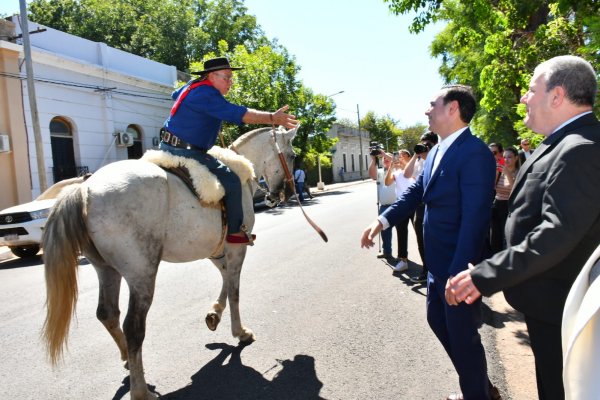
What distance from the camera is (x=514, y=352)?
152 inches

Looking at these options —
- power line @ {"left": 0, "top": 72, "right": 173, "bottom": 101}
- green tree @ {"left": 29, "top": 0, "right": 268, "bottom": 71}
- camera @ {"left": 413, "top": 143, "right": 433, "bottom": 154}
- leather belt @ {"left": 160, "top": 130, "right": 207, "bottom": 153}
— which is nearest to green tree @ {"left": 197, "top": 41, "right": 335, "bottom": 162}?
power line @ {"left": 0, "top": 72, "right": 173, "bottom": 101}

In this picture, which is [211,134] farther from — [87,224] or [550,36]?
[550,36]

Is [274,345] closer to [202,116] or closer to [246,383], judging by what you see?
[246,383]

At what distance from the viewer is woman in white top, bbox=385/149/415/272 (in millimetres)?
6980

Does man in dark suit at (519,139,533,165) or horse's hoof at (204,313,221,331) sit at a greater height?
man in dark suit at (519,139,533,165)

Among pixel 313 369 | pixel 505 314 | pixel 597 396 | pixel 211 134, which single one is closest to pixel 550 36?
pixel 505 314

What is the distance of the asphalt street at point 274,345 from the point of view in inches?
134

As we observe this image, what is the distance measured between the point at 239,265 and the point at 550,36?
5.17 metres

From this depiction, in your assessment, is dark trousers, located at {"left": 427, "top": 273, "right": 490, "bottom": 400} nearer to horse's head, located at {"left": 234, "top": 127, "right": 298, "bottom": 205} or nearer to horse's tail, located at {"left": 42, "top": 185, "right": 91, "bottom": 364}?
horse's tail, located at {"left": 42, "top": 185, "right": 91, "bottom": 364}

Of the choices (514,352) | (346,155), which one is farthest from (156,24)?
(514,352)

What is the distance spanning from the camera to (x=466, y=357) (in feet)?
Answer: 8.32

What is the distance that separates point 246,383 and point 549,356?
2.40m

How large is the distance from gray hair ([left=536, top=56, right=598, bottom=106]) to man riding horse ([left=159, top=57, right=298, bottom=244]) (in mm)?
2300

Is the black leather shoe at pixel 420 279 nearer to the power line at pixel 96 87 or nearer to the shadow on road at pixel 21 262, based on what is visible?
the shadow on road at pixel 21 262
